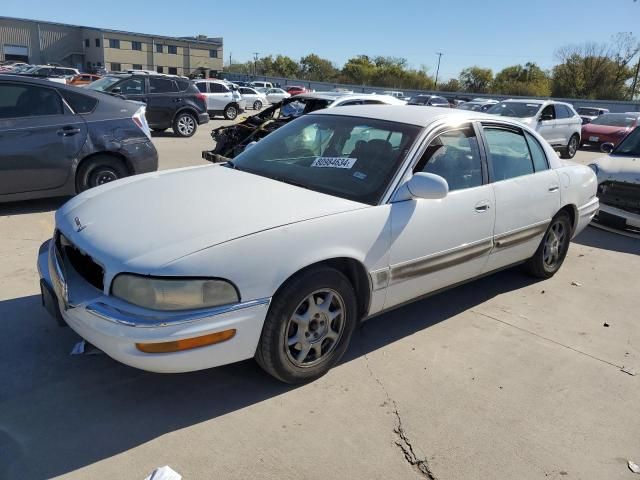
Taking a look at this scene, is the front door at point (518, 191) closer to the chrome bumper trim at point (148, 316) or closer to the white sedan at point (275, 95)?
the chrome bumper trim at point (148, 316)

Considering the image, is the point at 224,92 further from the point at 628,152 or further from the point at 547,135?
the point at 628,152

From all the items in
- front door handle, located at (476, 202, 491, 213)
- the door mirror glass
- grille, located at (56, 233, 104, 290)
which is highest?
the door mirror glass

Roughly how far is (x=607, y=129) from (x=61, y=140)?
17.7 metres

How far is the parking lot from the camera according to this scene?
8.04 ft

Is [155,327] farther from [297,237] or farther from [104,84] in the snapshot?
[104,84]

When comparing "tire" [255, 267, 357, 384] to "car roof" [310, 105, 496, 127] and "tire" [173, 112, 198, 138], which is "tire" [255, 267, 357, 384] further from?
"tire" [173, 112, 198, 138]

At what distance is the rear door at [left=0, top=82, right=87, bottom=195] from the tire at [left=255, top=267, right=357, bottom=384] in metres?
4.29

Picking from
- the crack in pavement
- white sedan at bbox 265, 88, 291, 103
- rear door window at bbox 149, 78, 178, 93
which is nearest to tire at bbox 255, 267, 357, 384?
the crack in pavement

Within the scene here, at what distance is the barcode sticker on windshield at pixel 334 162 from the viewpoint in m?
3.48

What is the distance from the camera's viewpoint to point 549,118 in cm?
1431

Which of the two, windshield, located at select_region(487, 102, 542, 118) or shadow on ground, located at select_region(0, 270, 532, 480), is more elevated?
windshield, located at select_region(487, 102, 542, 118)

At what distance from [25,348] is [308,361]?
71.1 inches

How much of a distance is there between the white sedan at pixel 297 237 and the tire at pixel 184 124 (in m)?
11.3

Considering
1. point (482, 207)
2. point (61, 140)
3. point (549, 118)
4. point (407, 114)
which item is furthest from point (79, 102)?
point (549, 118)
